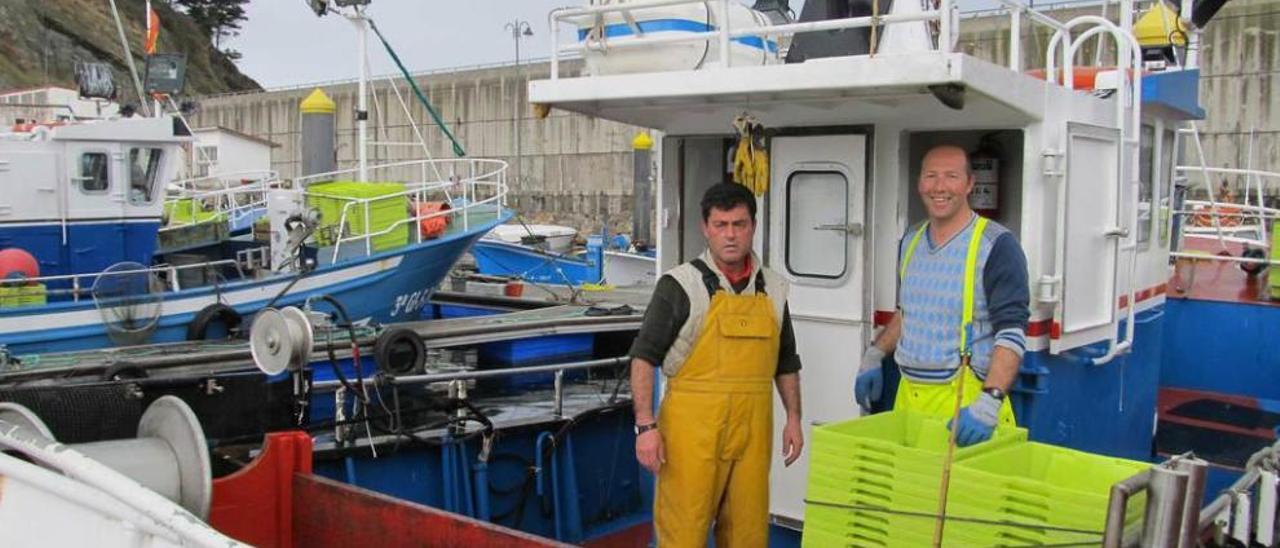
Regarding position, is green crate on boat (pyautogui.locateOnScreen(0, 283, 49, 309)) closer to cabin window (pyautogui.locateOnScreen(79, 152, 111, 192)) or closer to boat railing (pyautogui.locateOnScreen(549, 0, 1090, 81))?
cabin window (pyautogui.locateOnScreen(79, 152, 111, 192))

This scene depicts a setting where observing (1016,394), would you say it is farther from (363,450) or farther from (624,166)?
(624,166)

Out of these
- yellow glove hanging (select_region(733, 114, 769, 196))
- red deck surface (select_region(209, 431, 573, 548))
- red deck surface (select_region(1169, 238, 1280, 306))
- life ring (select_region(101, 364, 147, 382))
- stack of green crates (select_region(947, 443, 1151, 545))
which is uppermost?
yellow glove hanging (select_region(733, 114, 769, 196))

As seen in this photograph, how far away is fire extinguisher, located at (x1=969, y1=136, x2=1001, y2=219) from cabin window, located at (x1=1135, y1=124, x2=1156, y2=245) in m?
1.10

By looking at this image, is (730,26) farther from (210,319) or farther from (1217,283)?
(210,319)

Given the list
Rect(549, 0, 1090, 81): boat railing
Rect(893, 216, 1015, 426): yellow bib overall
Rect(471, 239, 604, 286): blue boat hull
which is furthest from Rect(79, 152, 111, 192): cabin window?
Rect(893, 216, 1015, 426): yellow bib overall

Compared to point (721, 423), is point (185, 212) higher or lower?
higher

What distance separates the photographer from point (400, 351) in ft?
25.8

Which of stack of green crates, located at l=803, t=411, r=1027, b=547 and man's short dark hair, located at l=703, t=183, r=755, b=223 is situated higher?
man's short dark hair, located at l=703, t=183, r=755, b=223

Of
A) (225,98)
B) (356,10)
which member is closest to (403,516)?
(356,10)

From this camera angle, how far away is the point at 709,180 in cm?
629

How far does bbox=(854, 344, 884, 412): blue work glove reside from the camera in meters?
4.87

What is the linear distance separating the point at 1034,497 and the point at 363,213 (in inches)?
445

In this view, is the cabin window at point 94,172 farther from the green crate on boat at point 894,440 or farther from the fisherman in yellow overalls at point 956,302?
the green crate on boat at point 894,440

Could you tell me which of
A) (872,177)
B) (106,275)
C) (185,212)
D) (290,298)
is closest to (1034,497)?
(872,177)
